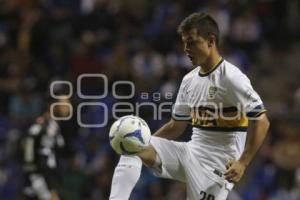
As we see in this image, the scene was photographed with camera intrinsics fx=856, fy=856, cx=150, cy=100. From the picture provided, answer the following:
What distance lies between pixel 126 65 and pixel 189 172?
6.71 meters

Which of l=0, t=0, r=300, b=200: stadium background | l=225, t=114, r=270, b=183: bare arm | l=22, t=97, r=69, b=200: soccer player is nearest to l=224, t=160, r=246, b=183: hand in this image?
l=225, t=114, r=270, b=183: bare arm

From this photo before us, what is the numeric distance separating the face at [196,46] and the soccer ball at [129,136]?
703mm

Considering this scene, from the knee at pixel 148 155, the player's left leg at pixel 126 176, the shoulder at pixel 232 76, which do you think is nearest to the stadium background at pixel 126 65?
the knee at pixel 148 155

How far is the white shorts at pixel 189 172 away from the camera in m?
7.11

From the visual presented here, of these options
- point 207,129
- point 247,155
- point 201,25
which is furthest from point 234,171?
point 201,25

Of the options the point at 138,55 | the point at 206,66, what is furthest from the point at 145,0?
the point at 206,66

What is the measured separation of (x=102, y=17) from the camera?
49.9ft

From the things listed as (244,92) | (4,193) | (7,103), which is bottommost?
(4,193)

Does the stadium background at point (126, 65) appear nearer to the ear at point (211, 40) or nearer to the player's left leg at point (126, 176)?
the player's left leg at point (126, 176)

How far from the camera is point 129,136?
269 inches

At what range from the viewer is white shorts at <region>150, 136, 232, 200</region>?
7109mm

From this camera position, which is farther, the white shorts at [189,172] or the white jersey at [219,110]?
the white shorts at [189,172]

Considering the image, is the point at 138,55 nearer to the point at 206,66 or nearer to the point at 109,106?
the point at 109,106

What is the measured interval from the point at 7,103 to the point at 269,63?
4.39m
